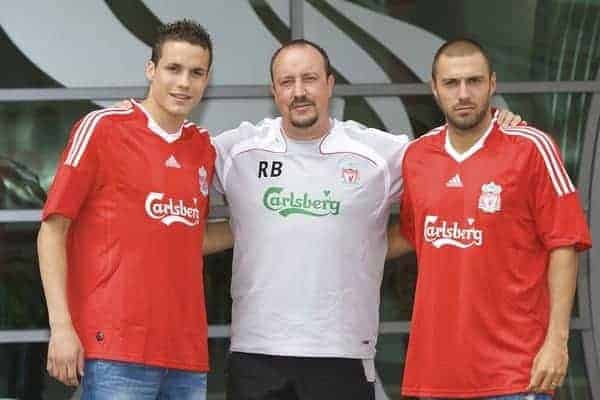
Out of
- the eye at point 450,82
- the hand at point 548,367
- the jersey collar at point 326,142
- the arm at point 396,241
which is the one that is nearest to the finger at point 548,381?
the hand at point 548,367

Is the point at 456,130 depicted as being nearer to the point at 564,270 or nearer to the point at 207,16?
the point at 564,270

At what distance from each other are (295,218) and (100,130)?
2.74 feet

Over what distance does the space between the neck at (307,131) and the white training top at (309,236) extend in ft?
0.09

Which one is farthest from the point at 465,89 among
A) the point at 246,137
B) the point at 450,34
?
the point at 450,34

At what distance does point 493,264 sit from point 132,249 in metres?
1.28

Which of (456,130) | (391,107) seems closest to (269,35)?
(391,107)

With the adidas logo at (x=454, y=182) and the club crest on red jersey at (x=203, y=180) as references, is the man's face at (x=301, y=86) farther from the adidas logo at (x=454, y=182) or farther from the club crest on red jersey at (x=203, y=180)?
the adidas logo at (x=454, y=182)

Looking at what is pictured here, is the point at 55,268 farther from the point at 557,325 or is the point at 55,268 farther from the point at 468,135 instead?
the point at 557,325

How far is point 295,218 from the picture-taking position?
15.4ft

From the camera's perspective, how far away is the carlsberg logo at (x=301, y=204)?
15.5ft

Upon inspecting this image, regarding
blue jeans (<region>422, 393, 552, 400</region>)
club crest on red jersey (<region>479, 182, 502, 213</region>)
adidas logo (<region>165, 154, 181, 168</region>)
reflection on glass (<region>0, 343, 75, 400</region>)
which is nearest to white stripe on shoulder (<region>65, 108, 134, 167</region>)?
adidas logo (<region>165, 154, 181, 168</region>)

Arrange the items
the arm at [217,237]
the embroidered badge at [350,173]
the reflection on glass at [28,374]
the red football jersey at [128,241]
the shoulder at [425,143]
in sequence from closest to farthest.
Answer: the red football jersey at [128,241] < the shoulder at [425,143] < the embroidered badge at [350,173] < the arm at [217,237] < the reflection on glass at [28,374]

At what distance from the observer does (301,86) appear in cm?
474

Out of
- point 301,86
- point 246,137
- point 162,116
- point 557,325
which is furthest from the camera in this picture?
point 246,137
